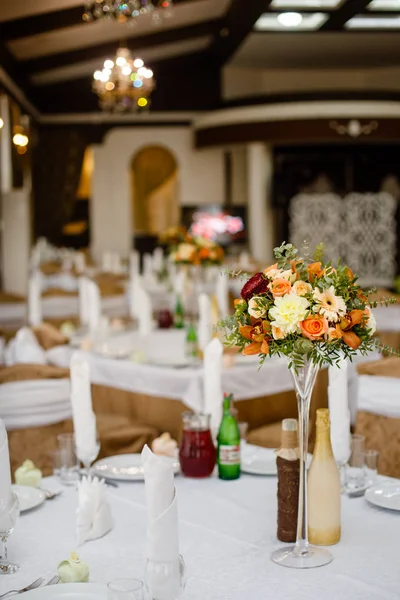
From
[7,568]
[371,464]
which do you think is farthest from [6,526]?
[371,464]

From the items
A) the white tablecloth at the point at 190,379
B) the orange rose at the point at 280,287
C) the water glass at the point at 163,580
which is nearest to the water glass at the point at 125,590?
the water glass at the point at 163,580

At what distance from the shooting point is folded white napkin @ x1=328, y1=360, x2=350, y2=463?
91.3 inches

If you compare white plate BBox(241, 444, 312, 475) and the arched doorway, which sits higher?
the arched doorway

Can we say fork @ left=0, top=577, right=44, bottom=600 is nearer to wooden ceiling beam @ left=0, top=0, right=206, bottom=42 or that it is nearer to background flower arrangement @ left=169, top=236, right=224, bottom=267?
background flower arrangement @ left=169, top=236, right=224, bottom=267

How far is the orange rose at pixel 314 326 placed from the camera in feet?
5.75

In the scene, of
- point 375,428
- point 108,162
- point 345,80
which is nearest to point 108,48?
point 108,162

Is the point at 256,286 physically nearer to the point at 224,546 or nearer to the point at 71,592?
the point at 224,546

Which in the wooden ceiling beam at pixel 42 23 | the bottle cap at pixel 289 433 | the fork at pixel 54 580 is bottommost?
the fork at pixel 54 580

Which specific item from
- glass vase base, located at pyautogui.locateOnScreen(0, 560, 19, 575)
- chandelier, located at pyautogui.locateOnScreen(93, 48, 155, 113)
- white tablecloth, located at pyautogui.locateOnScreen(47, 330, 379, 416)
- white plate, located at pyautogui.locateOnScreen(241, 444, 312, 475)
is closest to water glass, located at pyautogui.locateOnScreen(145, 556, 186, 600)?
glass vase base, located at pyautogui.locateOnScreen(0, 560, 19, 575)

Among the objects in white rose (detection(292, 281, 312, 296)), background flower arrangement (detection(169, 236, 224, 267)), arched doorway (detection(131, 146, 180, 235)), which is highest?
arched doorway (detection(131, 146, 180, 235))

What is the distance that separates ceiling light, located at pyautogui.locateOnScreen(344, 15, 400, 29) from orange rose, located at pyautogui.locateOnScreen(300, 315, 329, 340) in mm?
8999

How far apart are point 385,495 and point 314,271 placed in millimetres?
740

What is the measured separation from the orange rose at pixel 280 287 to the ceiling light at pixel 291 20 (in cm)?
853

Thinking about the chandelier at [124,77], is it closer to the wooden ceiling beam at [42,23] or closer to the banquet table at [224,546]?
the wooden ceiling beam at [42,23]
